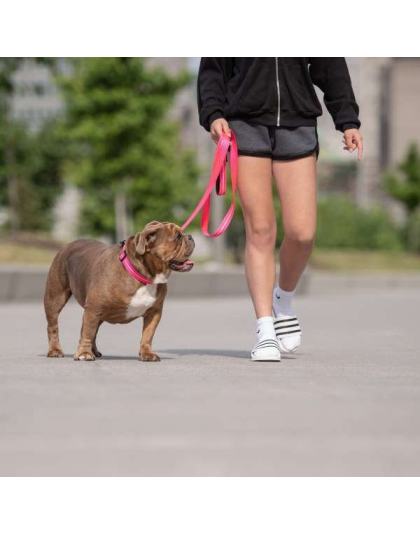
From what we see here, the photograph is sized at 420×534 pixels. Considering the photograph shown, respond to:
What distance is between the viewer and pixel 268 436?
15.6 feet

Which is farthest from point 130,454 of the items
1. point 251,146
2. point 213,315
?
point 213,315

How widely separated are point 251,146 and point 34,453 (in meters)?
3.20

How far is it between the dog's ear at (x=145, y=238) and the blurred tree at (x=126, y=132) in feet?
79.5

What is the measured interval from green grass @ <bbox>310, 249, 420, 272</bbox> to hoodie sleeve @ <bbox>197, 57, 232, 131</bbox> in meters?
24.3

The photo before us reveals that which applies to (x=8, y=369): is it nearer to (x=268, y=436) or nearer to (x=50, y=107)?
(x=268, y=436)

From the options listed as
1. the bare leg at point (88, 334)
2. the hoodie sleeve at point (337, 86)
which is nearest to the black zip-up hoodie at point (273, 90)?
the hoodie sleeve at point (337, 86)

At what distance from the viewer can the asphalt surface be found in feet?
14.1

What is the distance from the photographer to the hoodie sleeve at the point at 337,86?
7406 millimetres

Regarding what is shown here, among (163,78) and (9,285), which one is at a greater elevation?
(163,78)

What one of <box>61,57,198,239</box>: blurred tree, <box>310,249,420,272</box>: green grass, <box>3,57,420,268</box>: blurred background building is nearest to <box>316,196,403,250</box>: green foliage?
<box>310,249,420,272</box>: green grass

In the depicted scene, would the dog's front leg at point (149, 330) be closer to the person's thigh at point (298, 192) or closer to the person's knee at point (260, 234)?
the person's knee at point (260, 234)

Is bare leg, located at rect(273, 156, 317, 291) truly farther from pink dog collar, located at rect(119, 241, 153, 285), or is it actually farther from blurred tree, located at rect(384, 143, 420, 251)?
blurred tree, located at rect(384, 143, 420, 251)

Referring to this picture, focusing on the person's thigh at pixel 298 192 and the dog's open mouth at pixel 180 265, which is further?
the person's thigh at pixel 298 192
